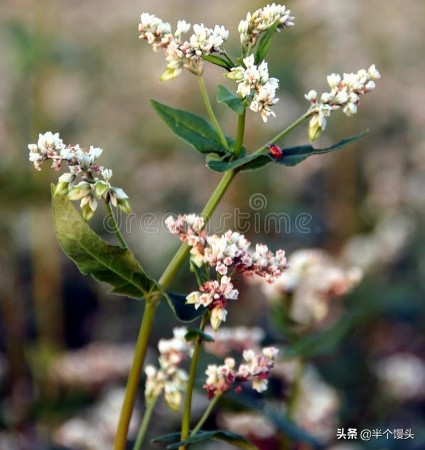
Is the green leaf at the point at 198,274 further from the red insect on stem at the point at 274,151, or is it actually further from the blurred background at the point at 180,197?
the blurred background at the point at 180,197

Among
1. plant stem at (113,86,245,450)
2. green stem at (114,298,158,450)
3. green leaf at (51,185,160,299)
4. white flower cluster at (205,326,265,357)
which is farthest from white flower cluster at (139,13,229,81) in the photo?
white flower cluster at (205,326,265,357)

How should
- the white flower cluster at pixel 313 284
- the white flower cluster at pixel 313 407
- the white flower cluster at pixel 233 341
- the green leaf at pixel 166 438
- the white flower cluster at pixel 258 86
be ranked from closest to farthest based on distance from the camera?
the white flower cluster at pixel 258 86 → the green leaf at pixel 166 438 → the white flower cluster at pixel 233 341 → the white flower cluster at pixel 313 284 → the white flower cluster at pixel 313 407

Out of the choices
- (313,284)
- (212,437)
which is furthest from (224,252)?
(313,284)

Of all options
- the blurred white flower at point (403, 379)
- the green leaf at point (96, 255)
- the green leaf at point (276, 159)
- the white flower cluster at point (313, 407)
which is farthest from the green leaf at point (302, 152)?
the blurred white flower at point (403, 379)

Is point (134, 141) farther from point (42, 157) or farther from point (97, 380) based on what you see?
point (42, 157)

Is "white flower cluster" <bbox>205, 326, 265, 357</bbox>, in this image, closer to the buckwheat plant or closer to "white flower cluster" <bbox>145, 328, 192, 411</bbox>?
"white flower cluster" <bbox>145, 328, 192, 411</bbox>

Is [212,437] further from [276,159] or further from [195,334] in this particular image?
[276,159]

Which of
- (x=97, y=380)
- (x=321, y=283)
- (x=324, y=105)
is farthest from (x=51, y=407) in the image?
(x=324, y=105)
